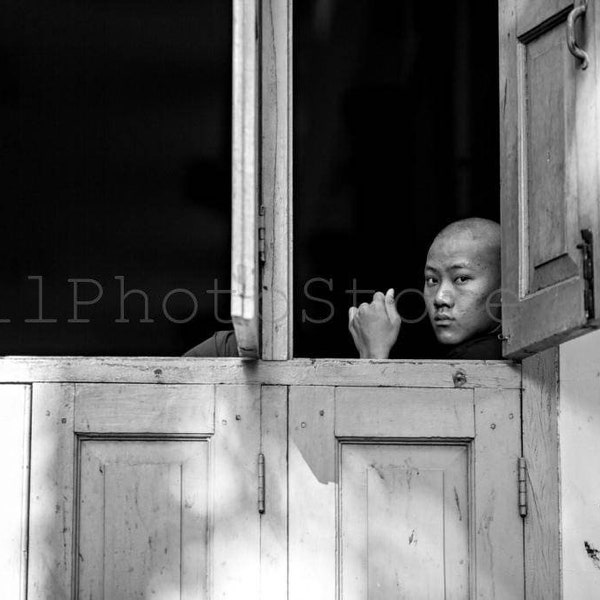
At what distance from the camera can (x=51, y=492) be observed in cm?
454

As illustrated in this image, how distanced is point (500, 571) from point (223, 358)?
916 mm

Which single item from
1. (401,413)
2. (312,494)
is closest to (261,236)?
(401,413)

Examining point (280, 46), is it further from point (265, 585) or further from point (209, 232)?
point (265, 585)

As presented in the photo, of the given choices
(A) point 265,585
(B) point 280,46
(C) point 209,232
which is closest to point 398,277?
(C) point 209,232

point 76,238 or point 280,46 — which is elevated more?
point 280,46

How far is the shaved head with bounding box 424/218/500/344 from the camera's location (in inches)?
198

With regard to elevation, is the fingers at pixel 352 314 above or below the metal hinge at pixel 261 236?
below

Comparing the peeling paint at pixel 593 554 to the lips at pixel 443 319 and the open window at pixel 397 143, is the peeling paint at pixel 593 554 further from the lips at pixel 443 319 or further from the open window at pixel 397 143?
the lips at pixel 443 319

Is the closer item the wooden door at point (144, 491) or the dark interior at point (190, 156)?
the wooden door at point (144, 491)

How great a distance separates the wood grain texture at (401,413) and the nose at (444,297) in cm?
46

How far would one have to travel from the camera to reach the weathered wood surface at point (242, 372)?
4.59 metres

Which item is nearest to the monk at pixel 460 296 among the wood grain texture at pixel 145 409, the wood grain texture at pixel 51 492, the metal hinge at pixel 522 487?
the metal hinge at pixel 522 487

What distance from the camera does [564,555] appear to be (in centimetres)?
457

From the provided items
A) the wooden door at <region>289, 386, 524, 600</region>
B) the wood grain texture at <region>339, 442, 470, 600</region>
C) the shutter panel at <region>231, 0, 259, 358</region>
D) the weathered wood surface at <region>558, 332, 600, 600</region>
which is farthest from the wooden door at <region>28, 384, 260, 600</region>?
the weathered wood surface at <region>558, 332, 600, 600</region>
